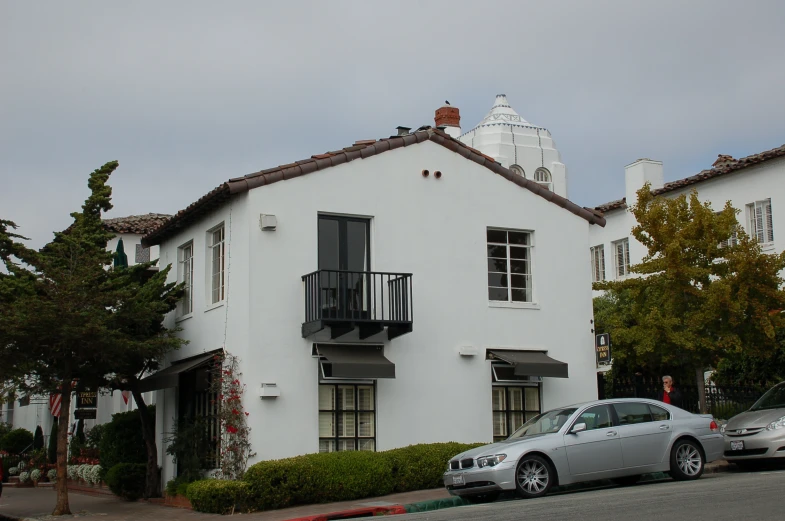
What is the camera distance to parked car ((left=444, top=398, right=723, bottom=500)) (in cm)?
1434

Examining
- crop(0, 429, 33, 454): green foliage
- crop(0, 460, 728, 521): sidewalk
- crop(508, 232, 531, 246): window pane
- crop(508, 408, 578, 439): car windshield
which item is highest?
crop(508, 232, 531, 246): window pane

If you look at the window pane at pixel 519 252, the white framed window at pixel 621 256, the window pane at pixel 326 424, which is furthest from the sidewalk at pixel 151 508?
the white framed window at pixel 621 256

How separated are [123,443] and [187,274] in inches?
177

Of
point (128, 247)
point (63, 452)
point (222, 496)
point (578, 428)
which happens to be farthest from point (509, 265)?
point (128, 247)

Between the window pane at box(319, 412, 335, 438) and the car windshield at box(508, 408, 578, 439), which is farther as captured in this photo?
the window pane at box(319, 412, 335, 438)

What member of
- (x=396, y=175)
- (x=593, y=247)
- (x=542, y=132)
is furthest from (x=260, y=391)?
(x=542, y=132)

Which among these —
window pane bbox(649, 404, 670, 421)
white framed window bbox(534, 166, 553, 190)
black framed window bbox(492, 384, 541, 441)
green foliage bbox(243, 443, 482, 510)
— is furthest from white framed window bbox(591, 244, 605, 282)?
window pane bbox(649, 404, 670, 421)

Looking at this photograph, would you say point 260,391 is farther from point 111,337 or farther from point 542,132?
point 542,132

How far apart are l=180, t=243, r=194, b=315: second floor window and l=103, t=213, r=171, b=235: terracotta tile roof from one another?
9.12 meters

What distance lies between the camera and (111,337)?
17.2 metres

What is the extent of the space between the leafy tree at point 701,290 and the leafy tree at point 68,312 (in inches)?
406

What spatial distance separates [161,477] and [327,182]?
763 centimetres

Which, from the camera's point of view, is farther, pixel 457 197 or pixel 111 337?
pixel 457 197

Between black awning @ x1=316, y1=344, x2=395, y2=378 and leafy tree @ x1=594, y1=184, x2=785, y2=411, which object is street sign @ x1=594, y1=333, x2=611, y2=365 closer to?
leafy tree @ x1=594, y1=184, x2=785, y2=411
